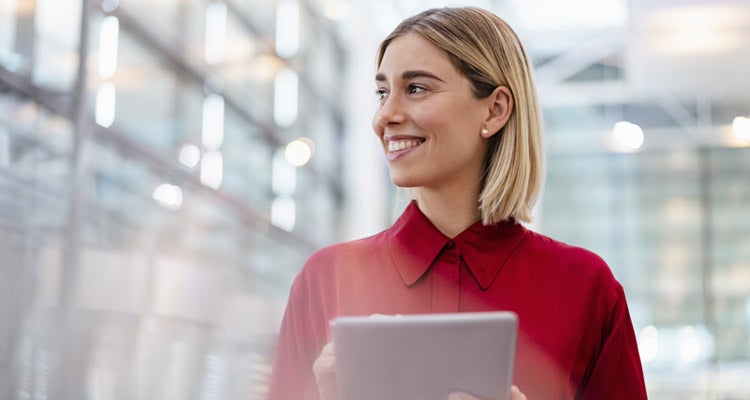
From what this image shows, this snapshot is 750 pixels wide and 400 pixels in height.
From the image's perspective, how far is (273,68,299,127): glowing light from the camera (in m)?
9.78

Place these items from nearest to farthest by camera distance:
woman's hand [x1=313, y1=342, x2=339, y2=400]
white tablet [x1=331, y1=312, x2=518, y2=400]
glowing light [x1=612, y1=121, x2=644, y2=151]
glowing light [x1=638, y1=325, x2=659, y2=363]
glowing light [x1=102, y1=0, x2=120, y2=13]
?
white tablet [x1=331, y1=312, x2=518, y2=400] < woman's hand [x1=313, y1=342, x2=339, y2=400] < glowing light [x1=102, y1=0, x2=120, y2=13] < glowing light [x1=638, y1=325, x2=659, y2=363] < glowing light [x1=612, y1=121, x2=644, y2=151]

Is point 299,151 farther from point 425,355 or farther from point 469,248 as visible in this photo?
point 425,355

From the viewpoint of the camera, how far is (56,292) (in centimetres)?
565

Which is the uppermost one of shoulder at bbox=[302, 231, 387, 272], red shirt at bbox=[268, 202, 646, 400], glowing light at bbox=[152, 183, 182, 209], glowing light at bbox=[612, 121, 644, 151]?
glowing light at bbox=[612, 121, 644, 151]

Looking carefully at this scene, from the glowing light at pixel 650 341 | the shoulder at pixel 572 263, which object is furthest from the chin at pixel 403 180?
the glowing light at pixel 650 341

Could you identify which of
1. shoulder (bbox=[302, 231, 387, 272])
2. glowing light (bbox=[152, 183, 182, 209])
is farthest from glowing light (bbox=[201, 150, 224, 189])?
shoulder (bbox=[302, 231, 387, 272])

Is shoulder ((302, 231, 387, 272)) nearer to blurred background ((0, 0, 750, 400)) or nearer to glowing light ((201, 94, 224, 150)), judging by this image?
blurred background ((0, 0, 750, 400))

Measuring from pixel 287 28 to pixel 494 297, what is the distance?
27.6 ft

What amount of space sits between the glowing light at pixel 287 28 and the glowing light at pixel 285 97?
0.62 ft

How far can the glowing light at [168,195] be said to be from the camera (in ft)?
23.4

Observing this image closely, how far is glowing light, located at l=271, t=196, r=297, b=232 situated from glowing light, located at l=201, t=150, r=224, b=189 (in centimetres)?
141

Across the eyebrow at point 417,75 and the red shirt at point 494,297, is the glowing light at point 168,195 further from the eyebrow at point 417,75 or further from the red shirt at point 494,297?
the eyebrow at point 417,75

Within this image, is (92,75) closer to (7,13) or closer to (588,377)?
(7,13)

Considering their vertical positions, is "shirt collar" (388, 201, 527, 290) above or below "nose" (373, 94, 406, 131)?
below
